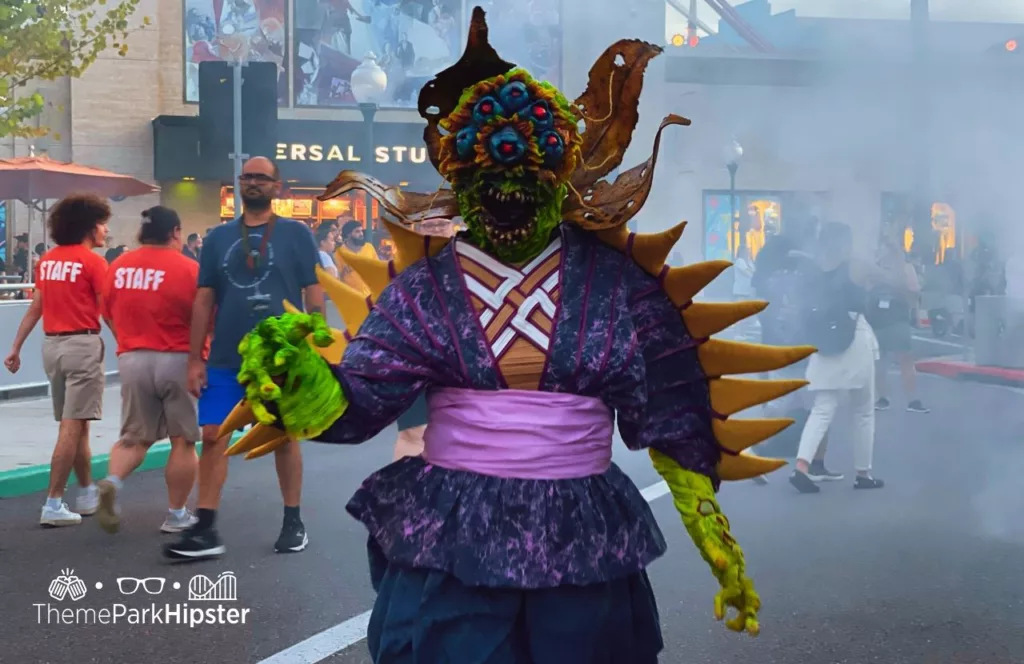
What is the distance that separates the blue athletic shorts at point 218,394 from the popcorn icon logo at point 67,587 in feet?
2.64

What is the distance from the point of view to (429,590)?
2371 mm

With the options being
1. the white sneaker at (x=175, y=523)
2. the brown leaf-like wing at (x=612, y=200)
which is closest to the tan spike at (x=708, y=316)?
the brown leaf-like wing at (x=612, y=200)

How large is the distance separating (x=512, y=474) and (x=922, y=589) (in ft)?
10.7

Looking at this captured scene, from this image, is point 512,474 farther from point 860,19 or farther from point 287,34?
point 287,34

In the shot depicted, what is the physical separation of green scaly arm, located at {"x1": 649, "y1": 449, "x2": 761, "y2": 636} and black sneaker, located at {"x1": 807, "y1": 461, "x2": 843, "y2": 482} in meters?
5.08

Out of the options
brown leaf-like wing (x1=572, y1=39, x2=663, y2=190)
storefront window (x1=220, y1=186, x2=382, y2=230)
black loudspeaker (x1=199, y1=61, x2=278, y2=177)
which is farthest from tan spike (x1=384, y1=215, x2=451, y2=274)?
storefront window (x1=220, y1=186, x2=382, y2=230)

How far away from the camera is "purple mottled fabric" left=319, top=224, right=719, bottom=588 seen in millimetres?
2375

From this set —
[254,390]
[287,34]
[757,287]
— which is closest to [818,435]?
[757,287]

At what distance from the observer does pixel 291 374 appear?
7.38ft

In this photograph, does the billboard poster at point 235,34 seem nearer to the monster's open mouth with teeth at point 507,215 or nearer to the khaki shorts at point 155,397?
the khaki shorts at point 155,397

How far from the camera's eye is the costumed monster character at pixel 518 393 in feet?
7.75

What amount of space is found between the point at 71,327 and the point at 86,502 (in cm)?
93

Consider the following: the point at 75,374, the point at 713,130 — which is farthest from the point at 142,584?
the point at 713,130

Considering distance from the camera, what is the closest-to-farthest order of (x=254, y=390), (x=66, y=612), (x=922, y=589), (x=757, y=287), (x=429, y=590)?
(x=254, y=390) < (x=429, y=590) < (x=66, y=612) < (x=922, y=589) < (x=757, y=287)
